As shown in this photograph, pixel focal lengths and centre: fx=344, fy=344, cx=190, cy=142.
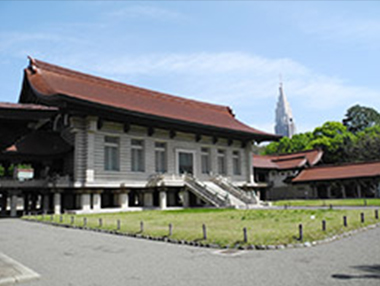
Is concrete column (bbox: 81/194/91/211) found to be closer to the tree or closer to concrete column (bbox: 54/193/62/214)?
concrete column (bbox: 54/193/62/214)

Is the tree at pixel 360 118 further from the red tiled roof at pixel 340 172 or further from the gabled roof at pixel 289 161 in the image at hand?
the red tiled roof at pixel 340 172

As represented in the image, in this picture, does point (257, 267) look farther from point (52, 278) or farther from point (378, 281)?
point (52, 278)

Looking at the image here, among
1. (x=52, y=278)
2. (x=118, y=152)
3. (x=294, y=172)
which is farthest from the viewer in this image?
(x=294, y=172)

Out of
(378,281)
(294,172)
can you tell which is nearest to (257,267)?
(378,281)

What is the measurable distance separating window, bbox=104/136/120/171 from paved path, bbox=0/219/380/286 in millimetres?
17310

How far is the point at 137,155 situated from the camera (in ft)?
104

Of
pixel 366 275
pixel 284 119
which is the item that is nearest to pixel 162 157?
pixel 366 275

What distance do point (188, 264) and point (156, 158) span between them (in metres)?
25.2

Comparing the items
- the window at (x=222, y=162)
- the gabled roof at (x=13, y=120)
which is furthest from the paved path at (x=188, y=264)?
the window at (x=222, y=162)

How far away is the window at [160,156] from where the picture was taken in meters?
33.4

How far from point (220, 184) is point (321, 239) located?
953 inches

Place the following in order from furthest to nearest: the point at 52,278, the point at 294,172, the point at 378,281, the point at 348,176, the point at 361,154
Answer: the point at 361,154 → the point at 294,172 → the point at 348,176 → the point at 52,278 → the point at 378,281

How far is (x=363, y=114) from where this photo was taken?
259 feet

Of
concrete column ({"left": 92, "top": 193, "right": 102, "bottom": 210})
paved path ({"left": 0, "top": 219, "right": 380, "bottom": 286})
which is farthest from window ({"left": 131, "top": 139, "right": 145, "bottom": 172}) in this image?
paved path ({"left": 0, "top": 219, "right": 380, "bottom": 286})
